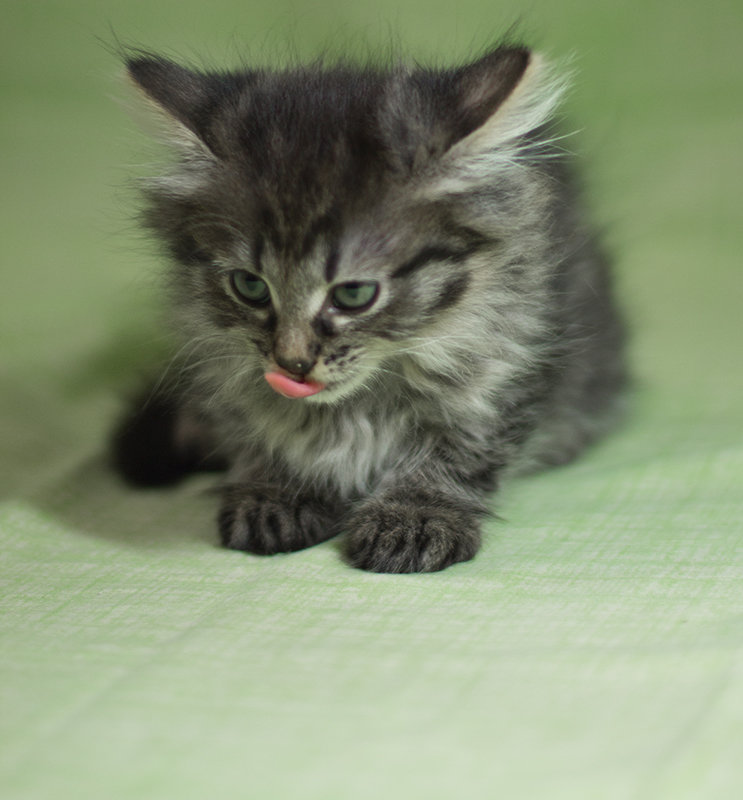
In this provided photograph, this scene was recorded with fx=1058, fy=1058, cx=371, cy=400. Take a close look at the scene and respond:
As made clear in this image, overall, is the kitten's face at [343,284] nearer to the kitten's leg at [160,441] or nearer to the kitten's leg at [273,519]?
the kitten's leg at [273,519]

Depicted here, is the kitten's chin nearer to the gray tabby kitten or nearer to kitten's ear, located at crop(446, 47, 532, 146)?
the gray tabby kitten

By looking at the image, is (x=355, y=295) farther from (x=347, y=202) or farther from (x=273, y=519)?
(x=273, y=519)

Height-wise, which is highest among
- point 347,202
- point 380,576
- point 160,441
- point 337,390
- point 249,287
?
point 347,202

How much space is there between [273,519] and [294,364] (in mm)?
394

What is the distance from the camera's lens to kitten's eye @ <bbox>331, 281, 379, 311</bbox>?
1805 millimetres

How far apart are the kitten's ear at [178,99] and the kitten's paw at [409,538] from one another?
736 millimetres

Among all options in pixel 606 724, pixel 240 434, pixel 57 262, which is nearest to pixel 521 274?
pixel 240 434

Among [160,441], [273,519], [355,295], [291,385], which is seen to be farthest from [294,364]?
[160,441]

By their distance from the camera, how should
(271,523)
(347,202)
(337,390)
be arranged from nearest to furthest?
(347,202)
(337,390)
(271,523)

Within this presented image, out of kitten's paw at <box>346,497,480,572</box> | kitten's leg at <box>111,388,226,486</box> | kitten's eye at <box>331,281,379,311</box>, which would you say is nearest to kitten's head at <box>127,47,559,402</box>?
kitten's eye at <box>331,281,379,311</box>

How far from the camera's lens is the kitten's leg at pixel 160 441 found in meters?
2.46

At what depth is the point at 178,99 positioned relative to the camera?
195cm

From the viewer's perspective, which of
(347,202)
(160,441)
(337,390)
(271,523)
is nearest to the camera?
(347,202)

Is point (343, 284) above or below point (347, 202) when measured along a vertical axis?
below
